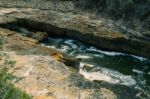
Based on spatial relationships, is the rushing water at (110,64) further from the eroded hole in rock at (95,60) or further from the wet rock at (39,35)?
the wet rock at (39,35)

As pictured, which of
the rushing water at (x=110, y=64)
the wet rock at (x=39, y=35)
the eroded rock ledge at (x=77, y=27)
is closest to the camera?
the rushing water at (x=110, y=64)

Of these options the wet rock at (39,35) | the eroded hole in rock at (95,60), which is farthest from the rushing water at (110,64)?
the wet rock at (39,35)

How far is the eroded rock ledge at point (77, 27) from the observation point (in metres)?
15.8

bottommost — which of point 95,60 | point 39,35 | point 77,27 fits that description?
point 95,60

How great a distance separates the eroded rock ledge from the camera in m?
15.8

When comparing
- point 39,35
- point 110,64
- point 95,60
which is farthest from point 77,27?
point 110,64

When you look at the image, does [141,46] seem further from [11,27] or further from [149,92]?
[11,27]

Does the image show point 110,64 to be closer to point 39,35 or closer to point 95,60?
point 95,60

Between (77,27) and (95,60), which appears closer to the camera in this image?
(95,60)

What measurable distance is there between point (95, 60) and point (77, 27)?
9.44 ft

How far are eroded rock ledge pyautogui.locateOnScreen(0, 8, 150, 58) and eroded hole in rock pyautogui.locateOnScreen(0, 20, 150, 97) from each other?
0.11 metres

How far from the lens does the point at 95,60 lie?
47.5ft

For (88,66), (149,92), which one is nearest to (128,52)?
(88,66)

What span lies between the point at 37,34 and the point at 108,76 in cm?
493
